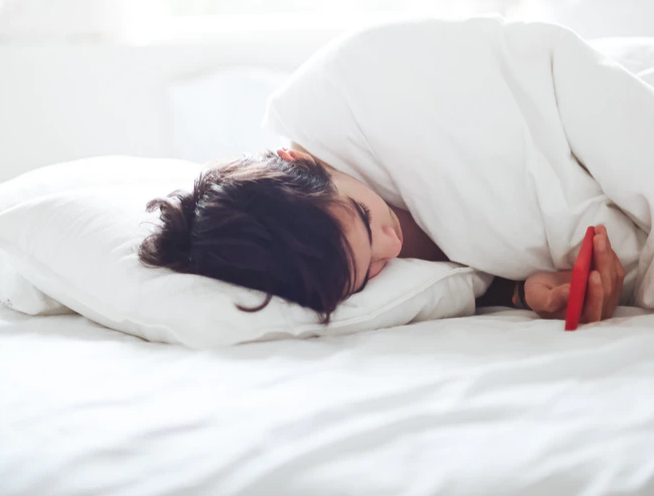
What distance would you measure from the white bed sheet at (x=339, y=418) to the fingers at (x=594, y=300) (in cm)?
5

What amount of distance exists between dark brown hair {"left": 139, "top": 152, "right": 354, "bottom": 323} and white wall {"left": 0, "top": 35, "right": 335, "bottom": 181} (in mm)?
980

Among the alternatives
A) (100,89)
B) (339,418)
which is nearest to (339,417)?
(339,418)

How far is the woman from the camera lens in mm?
730

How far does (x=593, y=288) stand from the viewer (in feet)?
2.44

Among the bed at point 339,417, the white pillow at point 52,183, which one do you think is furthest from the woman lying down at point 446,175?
the white pillow at point 52,183

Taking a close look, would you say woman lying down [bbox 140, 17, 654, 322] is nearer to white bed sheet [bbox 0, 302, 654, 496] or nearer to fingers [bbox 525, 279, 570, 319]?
fingers [bbox 525, 279, 570, 319]

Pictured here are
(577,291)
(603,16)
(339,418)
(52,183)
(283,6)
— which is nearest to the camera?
(339,418)

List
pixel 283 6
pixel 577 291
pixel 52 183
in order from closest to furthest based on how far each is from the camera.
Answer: pixel 577 291
pixel 52 183
pixel 283 6

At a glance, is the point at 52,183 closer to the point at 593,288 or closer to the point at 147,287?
the point at 147,287

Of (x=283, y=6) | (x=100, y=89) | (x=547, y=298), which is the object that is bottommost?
(x=547, y=298)

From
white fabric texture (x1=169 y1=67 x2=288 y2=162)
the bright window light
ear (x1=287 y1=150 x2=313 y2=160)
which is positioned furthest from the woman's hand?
the bright window light

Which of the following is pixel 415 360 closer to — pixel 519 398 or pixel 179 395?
pixel 519 398

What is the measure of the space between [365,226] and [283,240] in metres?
0.13

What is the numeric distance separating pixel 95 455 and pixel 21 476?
6cm
